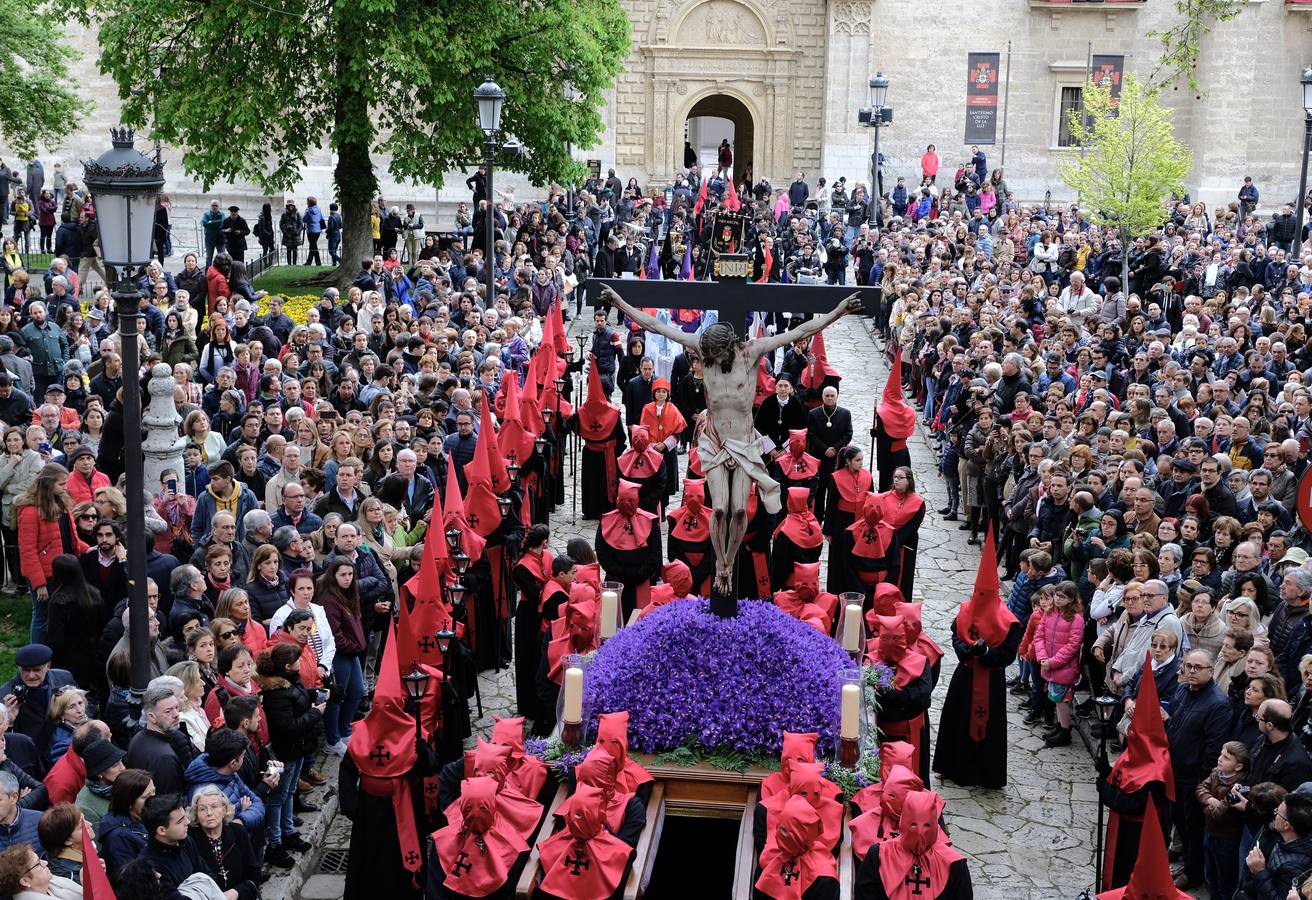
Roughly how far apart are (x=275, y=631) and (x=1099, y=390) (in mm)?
9358

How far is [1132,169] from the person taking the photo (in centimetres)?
2902

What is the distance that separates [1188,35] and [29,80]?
89.2 ft

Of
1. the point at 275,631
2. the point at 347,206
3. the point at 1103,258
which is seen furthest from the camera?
the point at 347,206

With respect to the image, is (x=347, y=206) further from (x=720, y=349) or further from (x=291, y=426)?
(x=720, y=349)

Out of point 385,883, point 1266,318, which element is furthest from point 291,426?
point 1266,318

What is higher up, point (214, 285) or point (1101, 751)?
point (214, 285)

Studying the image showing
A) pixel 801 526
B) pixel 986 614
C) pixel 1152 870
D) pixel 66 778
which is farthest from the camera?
pixel 801 526

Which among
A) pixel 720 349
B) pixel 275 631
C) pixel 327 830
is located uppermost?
pixel 720 349

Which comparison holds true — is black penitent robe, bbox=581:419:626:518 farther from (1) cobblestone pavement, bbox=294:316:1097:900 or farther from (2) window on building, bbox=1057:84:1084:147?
(2) window on building, bbox=1057:84:1084:147

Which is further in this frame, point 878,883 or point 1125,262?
point 1125,262

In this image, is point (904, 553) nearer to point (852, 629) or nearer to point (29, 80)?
point (852, 629)

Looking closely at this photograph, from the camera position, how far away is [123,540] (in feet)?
39.6

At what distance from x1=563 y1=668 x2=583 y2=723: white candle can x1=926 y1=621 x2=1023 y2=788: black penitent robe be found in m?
3.38

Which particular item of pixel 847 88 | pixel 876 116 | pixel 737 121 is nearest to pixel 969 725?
pixel 876 116
